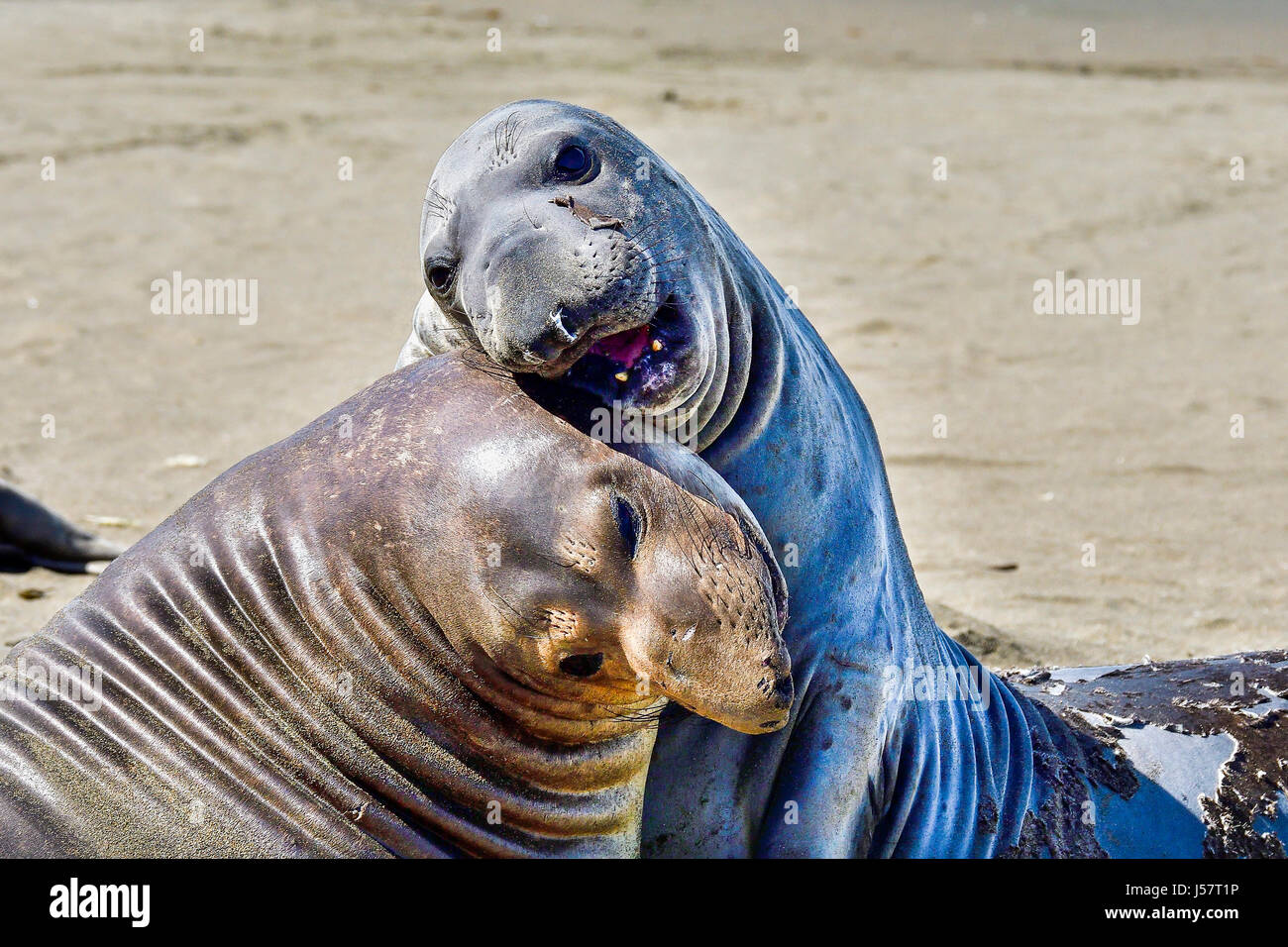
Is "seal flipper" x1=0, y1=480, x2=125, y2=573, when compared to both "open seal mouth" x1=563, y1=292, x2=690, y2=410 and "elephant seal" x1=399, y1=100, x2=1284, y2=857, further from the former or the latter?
"open seal mouth" x1=563, y1=292, x2=690, y2=410

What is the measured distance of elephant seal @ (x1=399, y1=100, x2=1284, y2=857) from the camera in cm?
220

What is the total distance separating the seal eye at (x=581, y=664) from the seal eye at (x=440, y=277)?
670mm

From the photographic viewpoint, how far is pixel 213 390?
23.0 ft

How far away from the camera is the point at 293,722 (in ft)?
6.53

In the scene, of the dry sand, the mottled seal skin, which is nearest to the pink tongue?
the mottled seal skin

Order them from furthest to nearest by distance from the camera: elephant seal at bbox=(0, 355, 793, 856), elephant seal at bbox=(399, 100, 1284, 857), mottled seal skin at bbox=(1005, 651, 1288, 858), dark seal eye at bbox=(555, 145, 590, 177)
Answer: mottled seal skin at bbox=(1005, 651, 1288, 858) < dark seal eye at bbox=(555, 145, 590, 177) < elephant seal at bbox=(399, 100, 1284, 857) < elephant seal at bbox=(0, 355, 793, 856)

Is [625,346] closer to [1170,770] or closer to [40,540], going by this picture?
[1170,770]

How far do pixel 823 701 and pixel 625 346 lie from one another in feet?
2.04

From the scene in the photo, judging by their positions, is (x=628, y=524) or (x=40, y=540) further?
(x=40, y=540)

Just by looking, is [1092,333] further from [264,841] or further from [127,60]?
[127,60]

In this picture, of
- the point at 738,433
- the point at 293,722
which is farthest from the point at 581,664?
the point at 738,433

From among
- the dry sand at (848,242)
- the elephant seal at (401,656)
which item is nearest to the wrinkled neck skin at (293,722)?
the elephant seal at (401,656)

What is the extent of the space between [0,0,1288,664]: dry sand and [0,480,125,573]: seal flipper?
0.14 m
